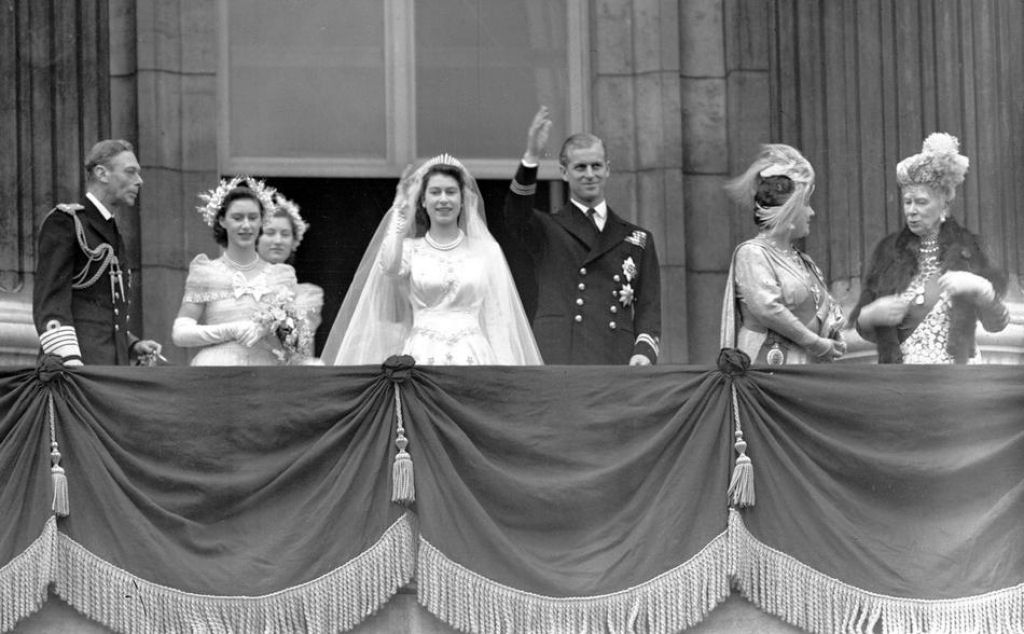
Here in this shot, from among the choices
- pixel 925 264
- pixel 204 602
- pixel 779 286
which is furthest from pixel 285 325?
pixel 925 264

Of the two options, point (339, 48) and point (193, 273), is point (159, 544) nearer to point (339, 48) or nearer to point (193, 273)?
point (193, 273)

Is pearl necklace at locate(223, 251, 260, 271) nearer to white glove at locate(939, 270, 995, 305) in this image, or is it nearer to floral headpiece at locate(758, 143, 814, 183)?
floral headpiece at locate(758, 143, 814, 183)

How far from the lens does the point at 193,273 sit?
14.4m

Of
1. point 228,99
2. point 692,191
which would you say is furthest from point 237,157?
point 692,191

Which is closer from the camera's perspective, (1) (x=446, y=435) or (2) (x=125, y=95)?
(1) (x=446, y=435)

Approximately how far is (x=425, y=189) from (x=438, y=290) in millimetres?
509

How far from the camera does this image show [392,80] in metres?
17.7

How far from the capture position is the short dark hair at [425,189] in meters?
14.1

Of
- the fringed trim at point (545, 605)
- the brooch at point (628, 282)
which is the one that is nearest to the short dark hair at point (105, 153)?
the brooch at point (628, 282)

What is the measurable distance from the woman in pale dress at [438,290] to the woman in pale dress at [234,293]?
0.41 m

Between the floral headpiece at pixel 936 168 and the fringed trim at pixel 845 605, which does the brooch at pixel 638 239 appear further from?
the fringed trim at pixel 845 605

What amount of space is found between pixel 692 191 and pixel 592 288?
129 inches

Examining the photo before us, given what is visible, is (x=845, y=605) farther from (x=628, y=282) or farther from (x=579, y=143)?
(x=579, y=143)

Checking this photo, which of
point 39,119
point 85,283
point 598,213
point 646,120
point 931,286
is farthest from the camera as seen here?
point 646,120
